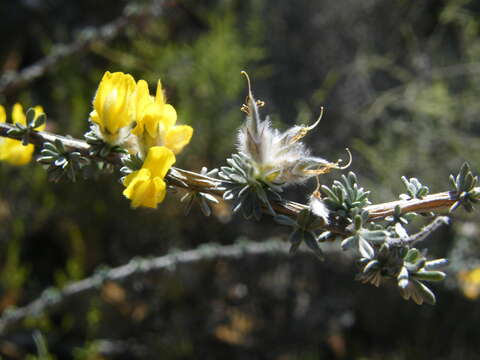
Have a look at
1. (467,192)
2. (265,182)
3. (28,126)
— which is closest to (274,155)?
(265,182)

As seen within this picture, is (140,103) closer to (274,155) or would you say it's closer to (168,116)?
(168,116)

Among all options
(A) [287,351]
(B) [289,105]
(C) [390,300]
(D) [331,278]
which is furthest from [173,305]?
(B) [289,105]

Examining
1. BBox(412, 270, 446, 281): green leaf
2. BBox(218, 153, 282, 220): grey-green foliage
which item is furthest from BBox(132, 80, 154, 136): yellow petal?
BBox(412, 270, 446, 281): green leaf

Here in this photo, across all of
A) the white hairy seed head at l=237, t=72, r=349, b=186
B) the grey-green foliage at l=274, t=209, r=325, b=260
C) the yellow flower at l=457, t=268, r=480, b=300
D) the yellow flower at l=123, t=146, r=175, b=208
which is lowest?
the grey-green foliage at l=274, t=209, r=325, b=260

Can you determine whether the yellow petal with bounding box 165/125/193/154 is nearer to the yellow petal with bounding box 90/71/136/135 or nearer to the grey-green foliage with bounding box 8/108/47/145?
the yellow petal with bounding box 90/71/136/135

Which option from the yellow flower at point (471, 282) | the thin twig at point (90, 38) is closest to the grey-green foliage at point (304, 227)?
the thin twig at point (90, 38)

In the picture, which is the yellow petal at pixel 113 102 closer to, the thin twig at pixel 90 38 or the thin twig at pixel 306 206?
the thin twig at pixel 306 206

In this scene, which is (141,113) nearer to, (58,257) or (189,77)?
(189,77)
